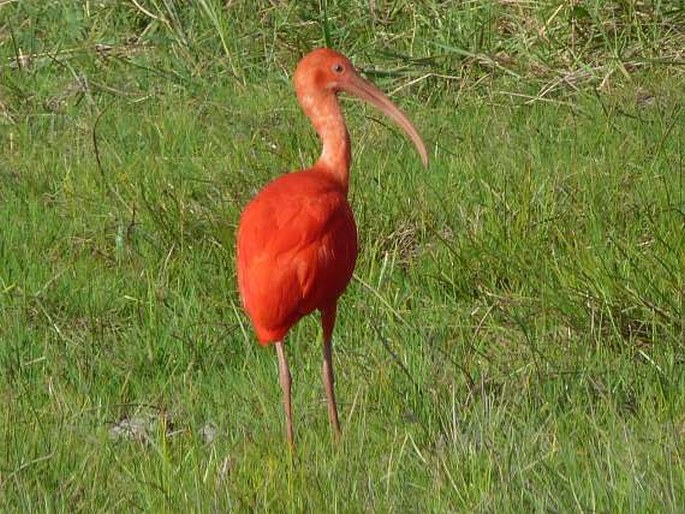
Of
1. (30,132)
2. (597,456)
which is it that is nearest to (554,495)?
(597,456)

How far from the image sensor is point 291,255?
183 inches

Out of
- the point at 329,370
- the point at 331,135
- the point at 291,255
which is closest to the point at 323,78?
the point at 331,135

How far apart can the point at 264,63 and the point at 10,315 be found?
9.91 ft

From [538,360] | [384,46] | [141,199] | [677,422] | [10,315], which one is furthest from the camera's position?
[384,46]

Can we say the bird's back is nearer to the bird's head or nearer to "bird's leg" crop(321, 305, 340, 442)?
"bird's leg" crop(321, 305, 340, 442)

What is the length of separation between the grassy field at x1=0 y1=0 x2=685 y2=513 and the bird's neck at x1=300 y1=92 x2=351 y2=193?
1.59 ft

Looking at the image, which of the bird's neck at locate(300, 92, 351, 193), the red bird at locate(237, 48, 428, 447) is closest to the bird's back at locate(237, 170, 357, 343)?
the red bird at locate(237, 48, 428, 447)

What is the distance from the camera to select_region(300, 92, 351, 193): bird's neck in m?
5.13

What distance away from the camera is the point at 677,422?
14.2 feet

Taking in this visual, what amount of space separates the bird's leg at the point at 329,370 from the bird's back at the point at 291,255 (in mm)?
58

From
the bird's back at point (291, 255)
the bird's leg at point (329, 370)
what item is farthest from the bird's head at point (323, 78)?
the bird's leg at point (329, 370)

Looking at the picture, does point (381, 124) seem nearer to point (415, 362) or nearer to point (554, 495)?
point (415, 362)

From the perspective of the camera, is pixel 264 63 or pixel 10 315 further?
pixel 264 63

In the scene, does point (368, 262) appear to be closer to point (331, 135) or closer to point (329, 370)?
point (331, 135)
